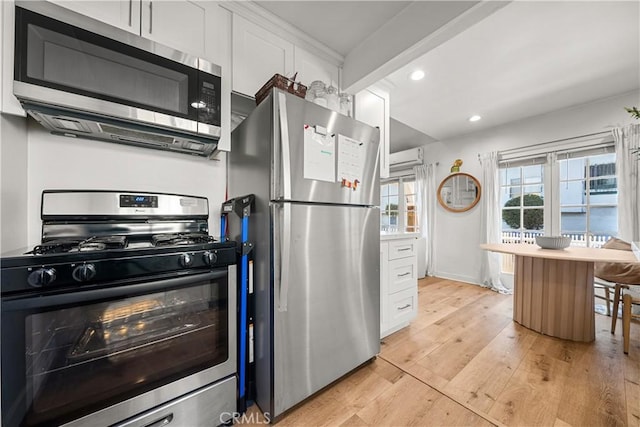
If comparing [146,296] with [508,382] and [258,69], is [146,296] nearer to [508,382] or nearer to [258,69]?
[258,69]

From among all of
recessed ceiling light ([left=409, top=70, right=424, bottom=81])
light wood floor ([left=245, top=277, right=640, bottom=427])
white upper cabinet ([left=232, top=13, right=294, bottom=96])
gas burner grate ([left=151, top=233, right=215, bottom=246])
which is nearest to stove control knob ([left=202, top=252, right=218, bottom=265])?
gas burner grate ([left=151, top=233, right=215, bottom=246])

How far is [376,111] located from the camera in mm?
2350

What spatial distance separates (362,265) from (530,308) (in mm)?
2060

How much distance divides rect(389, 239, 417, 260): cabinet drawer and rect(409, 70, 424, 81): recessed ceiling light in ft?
5.41

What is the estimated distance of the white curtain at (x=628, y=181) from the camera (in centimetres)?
255

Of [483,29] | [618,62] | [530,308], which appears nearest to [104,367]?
[483,29]

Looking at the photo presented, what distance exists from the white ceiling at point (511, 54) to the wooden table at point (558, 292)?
5.68 feet

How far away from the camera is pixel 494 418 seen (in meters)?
1.24

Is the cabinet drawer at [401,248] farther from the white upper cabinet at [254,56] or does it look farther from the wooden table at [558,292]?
the white upper cabinet at [254,56]

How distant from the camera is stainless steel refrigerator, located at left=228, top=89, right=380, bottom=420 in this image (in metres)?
1.16

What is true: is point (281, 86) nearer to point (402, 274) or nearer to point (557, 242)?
point (402, 274)

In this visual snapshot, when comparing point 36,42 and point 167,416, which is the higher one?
point 36,42

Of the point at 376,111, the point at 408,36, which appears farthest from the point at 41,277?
the point at 376,111

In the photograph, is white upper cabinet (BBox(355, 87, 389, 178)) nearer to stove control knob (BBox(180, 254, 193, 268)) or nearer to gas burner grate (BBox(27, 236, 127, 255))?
stove control knob (BBox(180, 254, 193, 268))
